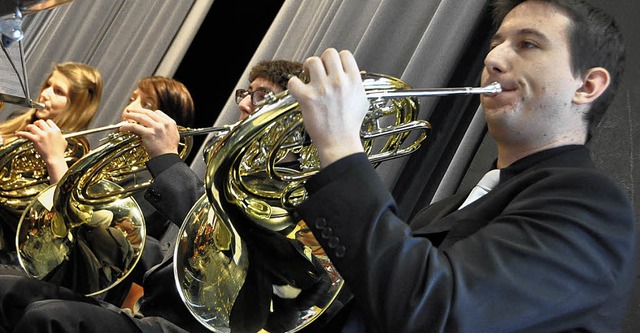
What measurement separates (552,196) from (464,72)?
46.0 inches

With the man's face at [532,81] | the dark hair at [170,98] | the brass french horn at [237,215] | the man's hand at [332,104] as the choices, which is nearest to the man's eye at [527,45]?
the man's face at [532,81]

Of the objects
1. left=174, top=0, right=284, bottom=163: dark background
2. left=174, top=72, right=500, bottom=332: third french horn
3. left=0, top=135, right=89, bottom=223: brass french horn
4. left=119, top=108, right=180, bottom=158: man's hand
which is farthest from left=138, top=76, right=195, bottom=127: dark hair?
left=174, top=0, right=284, bottom=163: dark background

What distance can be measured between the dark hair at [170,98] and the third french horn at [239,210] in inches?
49.0

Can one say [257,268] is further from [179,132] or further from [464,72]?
[464,72]

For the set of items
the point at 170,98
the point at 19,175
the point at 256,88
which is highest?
the point at 256,88

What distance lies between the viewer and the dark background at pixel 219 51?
4.16m

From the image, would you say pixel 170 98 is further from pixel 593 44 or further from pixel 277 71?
pixel 593 44

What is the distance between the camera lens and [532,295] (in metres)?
1.08

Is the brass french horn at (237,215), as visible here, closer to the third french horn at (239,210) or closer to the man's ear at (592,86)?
the third french horn at (239,210)

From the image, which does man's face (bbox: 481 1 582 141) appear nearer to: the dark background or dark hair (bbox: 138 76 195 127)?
dark hair (bbox: 138 76 195 127)

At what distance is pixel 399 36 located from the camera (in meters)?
2.39

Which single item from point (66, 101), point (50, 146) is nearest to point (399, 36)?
point (50, 146)

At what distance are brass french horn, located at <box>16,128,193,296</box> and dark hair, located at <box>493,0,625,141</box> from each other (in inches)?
39.0

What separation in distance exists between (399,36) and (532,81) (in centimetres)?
110
